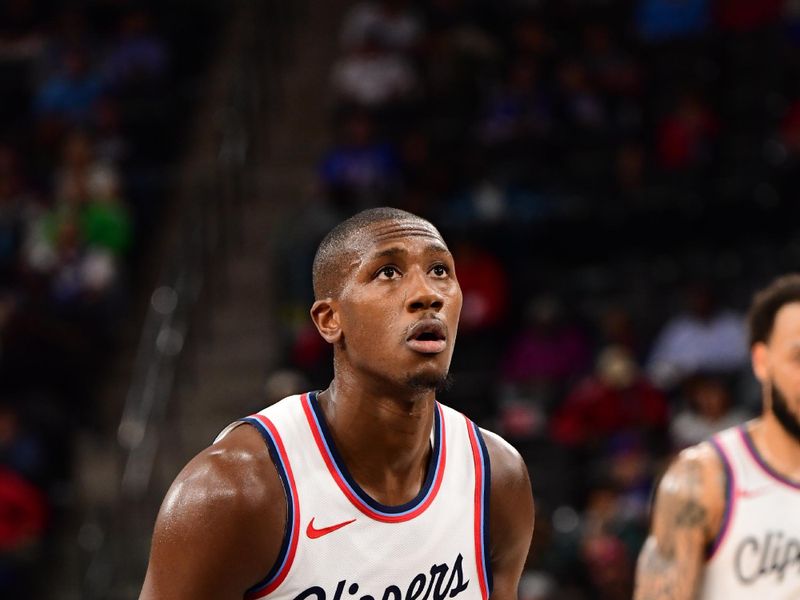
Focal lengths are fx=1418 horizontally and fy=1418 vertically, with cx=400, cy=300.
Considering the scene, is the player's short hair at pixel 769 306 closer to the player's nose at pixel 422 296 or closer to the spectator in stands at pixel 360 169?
the player's nose at pixel 422 296

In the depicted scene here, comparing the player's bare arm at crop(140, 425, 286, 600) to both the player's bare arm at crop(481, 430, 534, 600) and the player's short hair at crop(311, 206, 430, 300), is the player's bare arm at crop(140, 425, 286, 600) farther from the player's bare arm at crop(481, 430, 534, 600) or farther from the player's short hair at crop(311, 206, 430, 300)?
the player's bare arm at crop(481, 430, 534, 600)

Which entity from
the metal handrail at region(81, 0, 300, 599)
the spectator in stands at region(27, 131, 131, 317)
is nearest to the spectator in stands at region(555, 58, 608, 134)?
the metal handrail at region(81, 0, 300, 599)

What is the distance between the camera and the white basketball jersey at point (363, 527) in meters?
3.51

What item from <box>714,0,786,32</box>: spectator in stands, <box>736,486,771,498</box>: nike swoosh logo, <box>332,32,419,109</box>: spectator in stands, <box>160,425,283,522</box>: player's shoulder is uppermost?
<box>714,0,786,32</box>: spectator in stands

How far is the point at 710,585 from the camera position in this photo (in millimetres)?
4914

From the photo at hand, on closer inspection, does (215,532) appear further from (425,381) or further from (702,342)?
(702,342)

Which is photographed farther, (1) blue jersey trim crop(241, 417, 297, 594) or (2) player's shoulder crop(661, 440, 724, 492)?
(2) player's shoulder crop(661, 440, 724, 492)

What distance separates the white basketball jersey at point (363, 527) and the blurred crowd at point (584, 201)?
5.44 meters

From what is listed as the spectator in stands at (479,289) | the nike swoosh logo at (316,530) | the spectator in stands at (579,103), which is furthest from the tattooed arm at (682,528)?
the spectator in stands at (579,103)

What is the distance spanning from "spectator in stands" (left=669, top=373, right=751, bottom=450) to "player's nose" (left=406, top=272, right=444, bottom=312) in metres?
6.13

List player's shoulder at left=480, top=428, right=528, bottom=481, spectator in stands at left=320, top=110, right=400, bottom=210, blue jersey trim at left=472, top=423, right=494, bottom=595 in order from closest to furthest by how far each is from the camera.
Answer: blue jersey trim at left=472, top=423, right=494, bottom=595 → player's shoulder at left=480, top=428, right=528, bottom=481 → spectator in stands at left=320, top=110, right=400, bottom=210

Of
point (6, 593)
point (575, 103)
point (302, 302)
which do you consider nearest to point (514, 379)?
point (302, 302)

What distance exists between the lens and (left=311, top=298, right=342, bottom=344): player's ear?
3.65 meters

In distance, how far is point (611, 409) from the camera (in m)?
9.94
